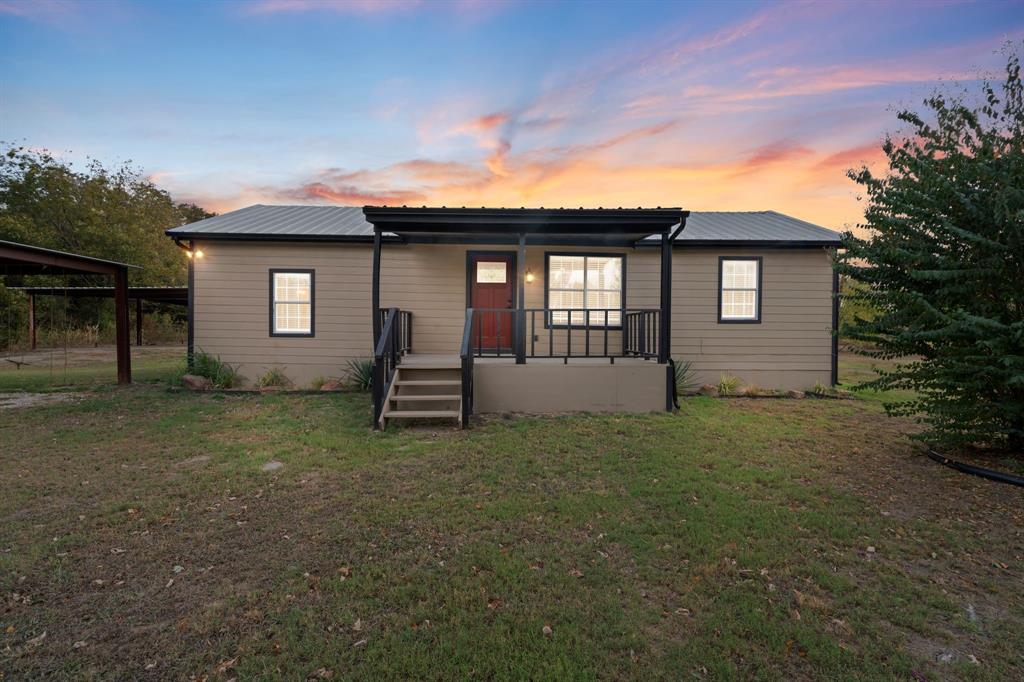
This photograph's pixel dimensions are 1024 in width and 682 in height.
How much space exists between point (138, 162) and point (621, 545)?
33.7 m

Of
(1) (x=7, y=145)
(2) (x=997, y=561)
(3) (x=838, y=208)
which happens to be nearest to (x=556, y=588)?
(2) (x=997, y=561)

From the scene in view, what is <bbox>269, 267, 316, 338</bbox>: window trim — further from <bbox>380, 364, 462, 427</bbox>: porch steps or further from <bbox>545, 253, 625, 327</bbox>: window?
<bbox>545, 253, 625, 327</bbox>: window

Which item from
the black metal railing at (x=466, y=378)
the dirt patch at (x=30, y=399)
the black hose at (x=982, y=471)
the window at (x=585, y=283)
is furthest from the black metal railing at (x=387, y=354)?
the black hose at (x=982, y=471)

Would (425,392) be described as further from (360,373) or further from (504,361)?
(360,373)

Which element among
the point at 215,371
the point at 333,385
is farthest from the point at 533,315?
the point at 215,371

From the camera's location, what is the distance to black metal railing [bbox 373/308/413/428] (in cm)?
638

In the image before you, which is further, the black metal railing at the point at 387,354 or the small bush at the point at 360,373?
the small bush at the point at 360,373

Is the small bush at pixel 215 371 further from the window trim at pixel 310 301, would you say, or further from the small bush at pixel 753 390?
the small bush at pixel 753 390

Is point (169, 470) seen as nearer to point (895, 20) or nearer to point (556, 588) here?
point (556, 588)

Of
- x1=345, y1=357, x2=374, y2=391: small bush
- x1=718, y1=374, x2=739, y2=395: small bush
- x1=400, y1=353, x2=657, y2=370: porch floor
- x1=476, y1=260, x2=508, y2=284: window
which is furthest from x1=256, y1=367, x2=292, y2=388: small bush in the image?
x1=718, y1=374, x2=739, y2=395: small bush

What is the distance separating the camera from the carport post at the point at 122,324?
31.5ft

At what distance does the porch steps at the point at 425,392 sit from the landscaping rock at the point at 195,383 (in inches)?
176

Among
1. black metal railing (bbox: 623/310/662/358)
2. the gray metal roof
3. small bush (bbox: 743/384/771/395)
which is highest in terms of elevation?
the gray metal roof

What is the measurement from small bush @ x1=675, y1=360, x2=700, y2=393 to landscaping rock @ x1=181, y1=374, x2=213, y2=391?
9.47 m
